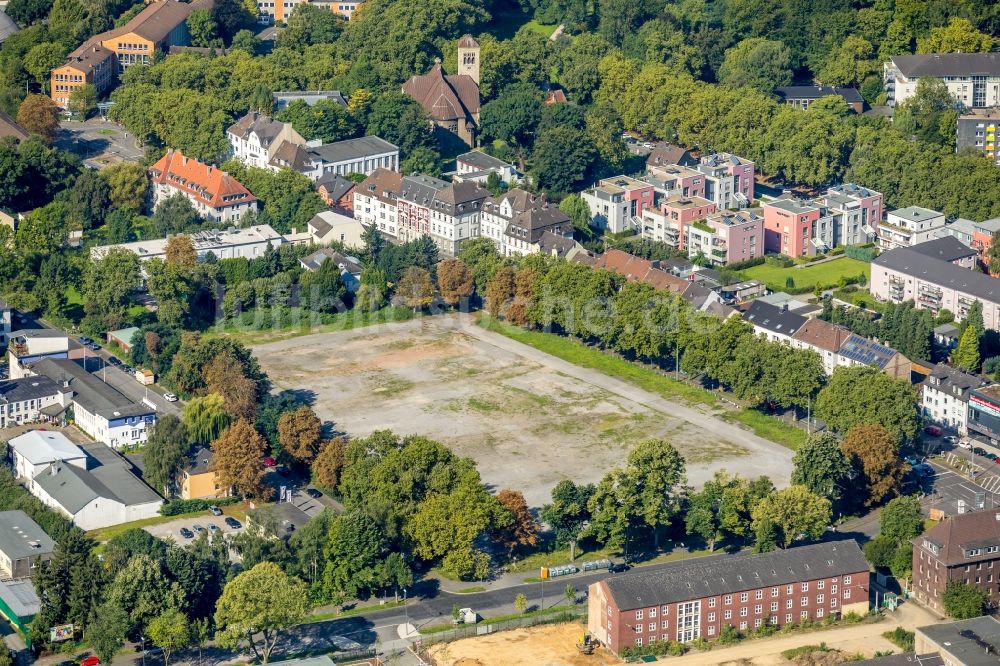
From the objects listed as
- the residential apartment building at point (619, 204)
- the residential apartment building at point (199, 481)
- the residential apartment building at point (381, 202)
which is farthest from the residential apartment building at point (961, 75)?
the residential apartment building at point (199, 481)

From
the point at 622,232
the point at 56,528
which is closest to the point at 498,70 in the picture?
the point at 622,232

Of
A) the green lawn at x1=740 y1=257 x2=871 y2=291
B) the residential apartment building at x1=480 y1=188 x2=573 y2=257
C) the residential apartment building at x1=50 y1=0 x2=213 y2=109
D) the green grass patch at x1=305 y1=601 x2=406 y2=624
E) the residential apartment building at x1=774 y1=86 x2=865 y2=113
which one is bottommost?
the green grass patch at x1=305 y1=601 x2=406 y2=624

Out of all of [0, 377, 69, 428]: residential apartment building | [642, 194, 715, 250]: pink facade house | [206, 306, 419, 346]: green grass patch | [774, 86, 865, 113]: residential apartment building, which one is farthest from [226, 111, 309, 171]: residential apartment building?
[774, 86, 865, 113]: residential apartment building

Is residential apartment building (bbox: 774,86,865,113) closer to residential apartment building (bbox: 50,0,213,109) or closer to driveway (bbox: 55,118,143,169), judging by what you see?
residential apartment building (bbox: 50,0,213,109)

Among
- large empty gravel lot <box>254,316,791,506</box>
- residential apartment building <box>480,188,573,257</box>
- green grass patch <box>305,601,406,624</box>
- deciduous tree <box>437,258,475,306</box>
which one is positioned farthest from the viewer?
residential apartment building <box>480,188,573,257</box>

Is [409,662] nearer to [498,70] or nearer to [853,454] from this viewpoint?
[853,454]

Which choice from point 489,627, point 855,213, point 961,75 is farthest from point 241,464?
point 961,75

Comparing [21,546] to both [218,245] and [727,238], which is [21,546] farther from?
[727,238]
